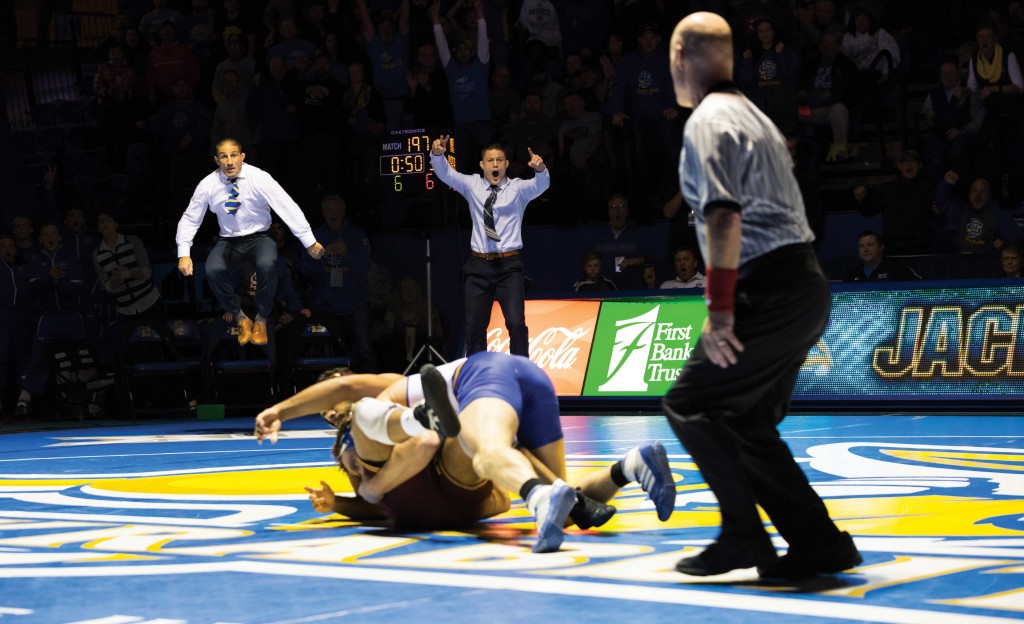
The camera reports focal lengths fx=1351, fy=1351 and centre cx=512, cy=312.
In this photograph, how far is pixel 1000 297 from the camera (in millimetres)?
11844

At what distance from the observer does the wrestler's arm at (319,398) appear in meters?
5.44

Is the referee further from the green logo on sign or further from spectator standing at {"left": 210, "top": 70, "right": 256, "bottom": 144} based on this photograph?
spectator standing at {"left": 210, "top": 70, "right": 256, "bottom": 144}

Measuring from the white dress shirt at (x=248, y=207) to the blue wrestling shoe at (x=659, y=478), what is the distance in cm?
678

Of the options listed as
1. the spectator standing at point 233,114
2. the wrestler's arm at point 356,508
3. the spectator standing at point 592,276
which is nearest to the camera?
the wrestler's arm at point 356,508

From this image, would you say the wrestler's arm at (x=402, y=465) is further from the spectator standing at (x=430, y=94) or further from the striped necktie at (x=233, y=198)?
the spectator standing at (x=430, y=94)

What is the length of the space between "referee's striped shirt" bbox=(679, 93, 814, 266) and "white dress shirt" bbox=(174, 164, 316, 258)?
7.45m

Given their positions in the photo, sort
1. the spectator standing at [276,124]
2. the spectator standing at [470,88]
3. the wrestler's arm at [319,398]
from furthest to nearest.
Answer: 1. the spectator standing at [276,124]
2. the spectator standing at [470,88]
3. the wrestler's arm at [319,398]

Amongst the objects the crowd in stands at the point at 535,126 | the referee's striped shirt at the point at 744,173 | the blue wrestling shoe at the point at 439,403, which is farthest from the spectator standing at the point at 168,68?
the referee's striped shirt at the point at 744,173

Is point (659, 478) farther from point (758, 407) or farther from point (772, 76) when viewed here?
point (772, 76)

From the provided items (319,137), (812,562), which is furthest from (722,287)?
(319,137)

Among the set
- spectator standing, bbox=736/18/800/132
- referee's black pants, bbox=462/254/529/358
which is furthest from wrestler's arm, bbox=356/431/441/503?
spectator standing, bbox=736/18/800/132

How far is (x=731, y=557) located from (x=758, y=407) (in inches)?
19.4

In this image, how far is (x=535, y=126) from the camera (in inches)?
604

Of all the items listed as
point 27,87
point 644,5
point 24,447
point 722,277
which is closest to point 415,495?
point 722,277
